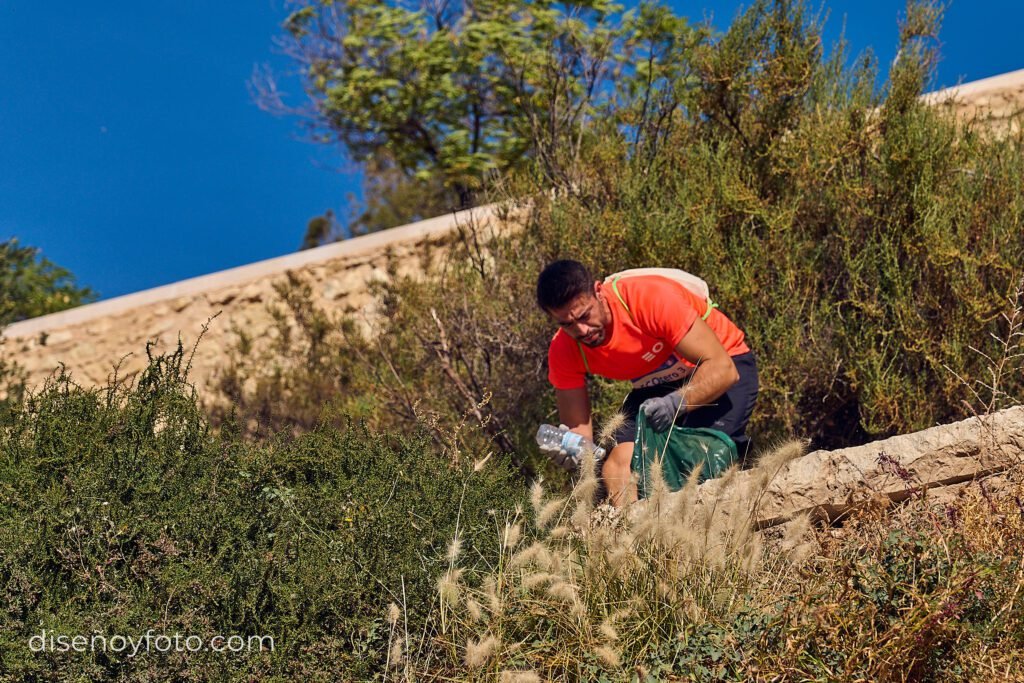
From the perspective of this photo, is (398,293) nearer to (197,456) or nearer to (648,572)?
(197,456)

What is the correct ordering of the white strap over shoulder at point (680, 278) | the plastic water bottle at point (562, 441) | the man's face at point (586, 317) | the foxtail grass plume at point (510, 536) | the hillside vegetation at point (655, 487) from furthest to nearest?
the white strap over shoulder at point (680, 278)
the plastic water bottle at point (562, 441)
the man's face at point (586, 317)
the foxtail grass plume at point (510, 536)
the hillside vegetation at point (655, 487)

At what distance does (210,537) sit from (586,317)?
1.82m

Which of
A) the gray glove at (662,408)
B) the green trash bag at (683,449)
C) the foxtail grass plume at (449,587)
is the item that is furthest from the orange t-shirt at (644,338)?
the foxtail grass plume at (449,587)

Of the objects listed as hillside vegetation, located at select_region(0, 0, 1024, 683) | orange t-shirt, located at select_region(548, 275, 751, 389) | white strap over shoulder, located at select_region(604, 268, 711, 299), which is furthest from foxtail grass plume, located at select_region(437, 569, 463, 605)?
white strap over shoulder, located at select_region(604, 268, 711, 299)

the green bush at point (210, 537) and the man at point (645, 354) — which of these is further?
the man at point (645, 354)

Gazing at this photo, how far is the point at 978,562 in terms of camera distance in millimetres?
3352

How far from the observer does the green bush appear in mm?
3631

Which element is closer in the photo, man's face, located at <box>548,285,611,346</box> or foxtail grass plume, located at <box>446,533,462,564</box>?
foxtail grass plume, located at <box>446,533,462,564</box>

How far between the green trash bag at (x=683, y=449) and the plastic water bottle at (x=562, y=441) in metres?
0.22

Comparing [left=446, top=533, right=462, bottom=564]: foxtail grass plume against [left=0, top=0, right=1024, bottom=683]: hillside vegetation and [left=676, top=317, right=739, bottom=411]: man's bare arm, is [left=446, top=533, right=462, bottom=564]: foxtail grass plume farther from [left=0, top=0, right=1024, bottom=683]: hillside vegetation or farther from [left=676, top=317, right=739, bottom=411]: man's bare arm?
[left=676, top=317, right=739, bottom=411]: man's bare arm

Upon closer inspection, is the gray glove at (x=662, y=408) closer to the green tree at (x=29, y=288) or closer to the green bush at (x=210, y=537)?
the green bush at (x=210, y=537)

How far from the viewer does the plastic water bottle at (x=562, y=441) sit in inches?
195

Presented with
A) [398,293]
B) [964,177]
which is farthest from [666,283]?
[398,293]

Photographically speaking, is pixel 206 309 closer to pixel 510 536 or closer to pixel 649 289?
pixel 649 289
